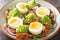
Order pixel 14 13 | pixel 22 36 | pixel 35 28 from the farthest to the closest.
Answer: pixel 14 13
pixel 35 28
pixel 22 36

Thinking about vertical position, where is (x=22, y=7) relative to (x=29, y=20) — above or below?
above

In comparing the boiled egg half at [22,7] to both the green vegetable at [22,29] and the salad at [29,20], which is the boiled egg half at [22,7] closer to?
the salad at [29,20]

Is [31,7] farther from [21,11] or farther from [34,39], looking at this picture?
[34,39]

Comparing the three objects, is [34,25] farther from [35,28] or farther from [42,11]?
[42,11]

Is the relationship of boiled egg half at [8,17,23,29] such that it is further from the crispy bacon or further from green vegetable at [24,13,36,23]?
the crispy bacon

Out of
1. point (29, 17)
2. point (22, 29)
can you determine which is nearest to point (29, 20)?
point (29, 17)

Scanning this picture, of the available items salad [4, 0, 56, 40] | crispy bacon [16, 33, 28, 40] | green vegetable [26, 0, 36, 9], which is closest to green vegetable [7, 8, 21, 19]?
salad [4, 0, 56, 40]

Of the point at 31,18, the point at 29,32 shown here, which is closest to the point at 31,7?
the point at 31,18
